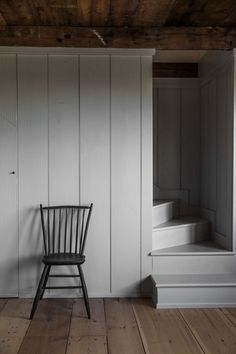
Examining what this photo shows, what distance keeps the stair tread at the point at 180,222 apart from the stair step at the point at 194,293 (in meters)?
0.65

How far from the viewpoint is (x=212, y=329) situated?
2748 millimetres

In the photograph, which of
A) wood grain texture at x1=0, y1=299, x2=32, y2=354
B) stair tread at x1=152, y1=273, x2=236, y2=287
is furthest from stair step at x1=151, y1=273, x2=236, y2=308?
wood grain texture at x1=0, y1=299, x2=32, y2=354

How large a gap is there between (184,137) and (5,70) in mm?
2250

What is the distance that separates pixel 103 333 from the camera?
2.69m

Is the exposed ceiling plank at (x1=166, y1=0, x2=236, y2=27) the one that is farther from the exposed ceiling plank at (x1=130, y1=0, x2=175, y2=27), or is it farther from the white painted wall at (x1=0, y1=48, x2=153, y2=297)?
the white painted wall at (x1=0, y1=48, x2=153, y2=297)

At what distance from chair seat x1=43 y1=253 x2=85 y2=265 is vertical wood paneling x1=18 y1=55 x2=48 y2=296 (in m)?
0.37

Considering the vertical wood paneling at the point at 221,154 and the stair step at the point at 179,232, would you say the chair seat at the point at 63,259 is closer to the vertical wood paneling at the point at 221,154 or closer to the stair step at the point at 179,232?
the stair step at the point at 179,232

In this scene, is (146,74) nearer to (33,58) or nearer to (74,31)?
(74,31)

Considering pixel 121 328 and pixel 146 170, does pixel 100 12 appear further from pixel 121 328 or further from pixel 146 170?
pixel 121 328

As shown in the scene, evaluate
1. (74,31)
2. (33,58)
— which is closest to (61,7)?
Result: (74,31)

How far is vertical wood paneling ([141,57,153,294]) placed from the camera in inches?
134

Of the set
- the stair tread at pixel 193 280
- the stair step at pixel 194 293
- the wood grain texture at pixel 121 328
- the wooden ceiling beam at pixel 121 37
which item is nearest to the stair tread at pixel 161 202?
the stair tread at pixel 193 280

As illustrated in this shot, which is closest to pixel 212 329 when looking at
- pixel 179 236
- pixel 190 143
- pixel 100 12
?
pixel 179 236

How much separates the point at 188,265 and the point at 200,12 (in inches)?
87.6
